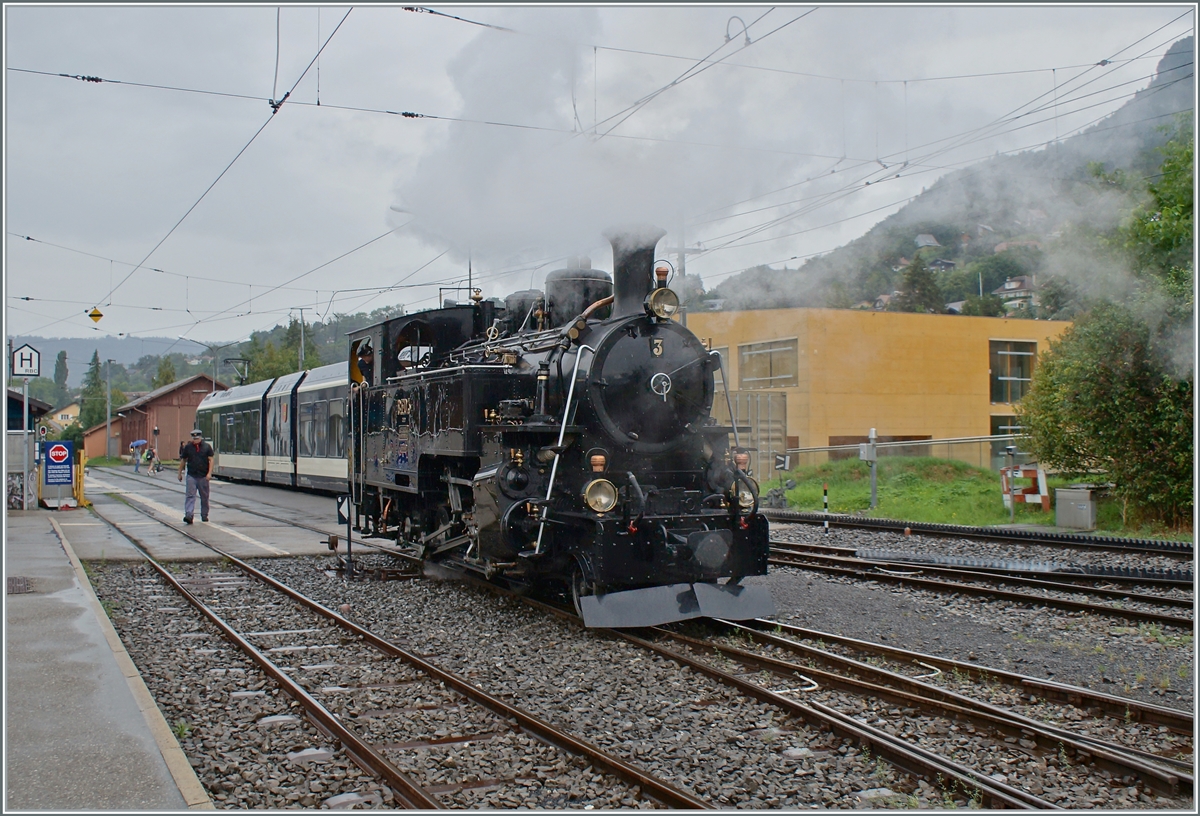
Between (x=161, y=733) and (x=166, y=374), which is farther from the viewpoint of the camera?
(x=166, y=374)

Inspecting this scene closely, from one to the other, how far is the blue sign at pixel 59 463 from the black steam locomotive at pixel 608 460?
1259 cm

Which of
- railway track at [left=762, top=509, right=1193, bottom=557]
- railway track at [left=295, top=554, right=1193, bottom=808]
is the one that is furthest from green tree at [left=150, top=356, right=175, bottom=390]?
railway track at [left=295, top=554, right=1193, bottom=808]

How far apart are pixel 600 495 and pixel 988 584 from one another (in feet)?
16.4

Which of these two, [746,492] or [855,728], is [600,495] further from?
[855,728]

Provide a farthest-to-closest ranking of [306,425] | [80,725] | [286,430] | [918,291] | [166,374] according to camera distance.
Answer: [166,374] → [918,291] → [286,430] → [306,425] → [80,725]

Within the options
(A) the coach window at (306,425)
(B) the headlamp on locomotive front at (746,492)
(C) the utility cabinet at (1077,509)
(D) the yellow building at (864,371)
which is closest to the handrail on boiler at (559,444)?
(B) the headlamp on locomotive front at (746,492)

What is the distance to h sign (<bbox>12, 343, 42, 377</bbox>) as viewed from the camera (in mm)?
14531

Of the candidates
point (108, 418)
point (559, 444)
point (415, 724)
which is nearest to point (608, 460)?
point (559, 444)

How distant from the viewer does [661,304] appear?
7.50 metres

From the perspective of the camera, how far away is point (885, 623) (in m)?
7.65

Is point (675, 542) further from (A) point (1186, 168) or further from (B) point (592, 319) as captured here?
(A) point (1186, 168)

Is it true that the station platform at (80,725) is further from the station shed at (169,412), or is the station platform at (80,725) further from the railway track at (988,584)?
the station shed at (169,412)

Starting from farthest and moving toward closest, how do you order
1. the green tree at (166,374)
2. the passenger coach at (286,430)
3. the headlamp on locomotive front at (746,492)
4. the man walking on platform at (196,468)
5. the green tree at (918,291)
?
1. the green tree at (166,374)
2. the green tree at (918,291)
3. the passenger coach at (286,430)
4. the man walking on platform at (196,468)
5. the headlamp on locomotive front at (746,492)

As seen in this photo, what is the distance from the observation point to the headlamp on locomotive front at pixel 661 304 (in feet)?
24.6
